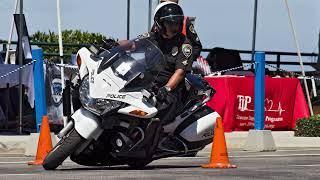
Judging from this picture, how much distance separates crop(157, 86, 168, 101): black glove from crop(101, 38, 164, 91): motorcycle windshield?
0.41ft

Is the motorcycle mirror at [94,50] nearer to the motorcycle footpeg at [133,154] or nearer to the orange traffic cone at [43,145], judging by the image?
the motorcycle footpeg at [133,154]

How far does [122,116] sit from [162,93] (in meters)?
0.48

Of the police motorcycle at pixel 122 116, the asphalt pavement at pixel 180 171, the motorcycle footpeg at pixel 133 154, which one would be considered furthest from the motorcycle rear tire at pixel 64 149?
the motorcycle footpeg at pixel 133 154

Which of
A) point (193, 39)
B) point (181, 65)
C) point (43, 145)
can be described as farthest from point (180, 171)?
point (43, 145)

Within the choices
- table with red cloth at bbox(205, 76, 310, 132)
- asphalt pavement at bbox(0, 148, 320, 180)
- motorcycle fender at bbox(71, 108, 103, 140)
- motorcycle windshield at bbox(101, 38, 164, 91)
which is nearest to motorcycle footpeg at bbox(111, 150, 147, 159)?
asphalt pavement at bbox(0, 148, 320, 180)

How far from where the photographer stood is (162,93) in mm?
9641

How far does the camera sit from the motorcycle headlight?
934 centimetres

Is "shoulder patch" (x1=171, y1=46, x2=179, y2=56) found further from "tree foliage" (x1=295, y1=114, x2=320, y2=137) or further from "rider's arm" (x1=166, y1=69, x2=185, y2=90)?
"tree foliage" (x1=295, y1=114, x2=320, y2=137)

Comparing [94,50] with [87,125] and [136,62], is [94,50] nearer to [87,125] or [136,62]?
[136,62]

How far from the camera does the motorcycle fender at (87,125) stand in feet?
30.8

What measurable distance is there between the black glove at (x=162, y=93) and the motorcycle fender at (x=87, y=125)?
0.65m

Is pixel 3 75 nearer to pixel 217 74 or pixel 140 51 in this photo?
pixel 217 74

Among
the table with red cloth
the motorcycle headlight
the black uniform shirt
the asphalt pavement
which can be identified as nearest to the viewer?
the asphalt pavement

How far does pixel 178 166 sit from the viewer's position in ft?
35.1
